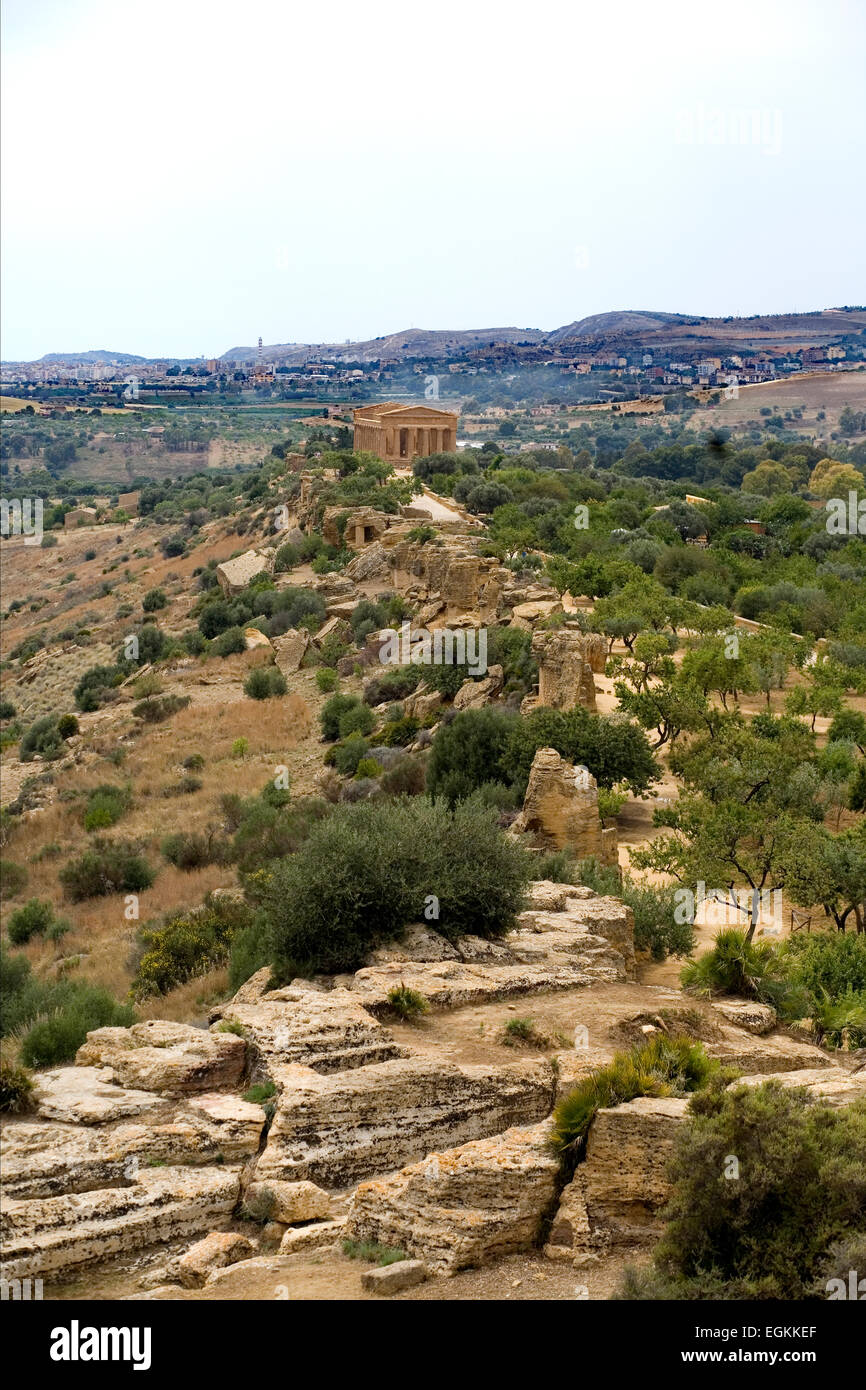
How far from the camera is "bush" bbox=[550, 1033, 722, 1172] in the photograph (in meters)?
8.86

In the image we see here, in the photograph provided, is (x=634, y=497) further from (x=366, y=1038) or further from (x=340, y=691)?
(x=366, y=1038)

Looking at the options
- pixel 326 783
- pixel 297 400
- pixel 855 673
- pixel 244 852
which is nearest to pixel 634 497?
pixel 855 673

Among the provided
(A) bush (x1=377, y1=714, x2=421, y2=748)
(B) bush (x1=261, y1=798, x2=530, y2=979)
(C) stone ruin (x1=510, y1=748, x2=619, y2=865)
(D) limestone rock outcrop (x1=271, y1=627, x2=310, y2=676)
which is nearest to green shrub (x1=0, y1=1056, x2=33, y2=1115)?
(B) bush (x1=261, y1=798, x2=530, y2=979)

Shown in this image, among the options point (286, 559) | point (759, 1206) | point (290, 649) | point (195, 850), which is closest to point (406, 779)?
point (195, 850)

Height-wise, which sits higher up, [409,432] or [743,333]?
[743,333]

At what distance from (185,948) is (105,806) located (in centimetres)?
1146

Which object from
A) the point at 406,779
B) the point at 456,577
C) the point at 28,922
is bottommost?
the point at 28,922

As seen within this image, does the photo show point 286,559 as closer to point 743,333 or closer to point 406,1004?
point 406,1004

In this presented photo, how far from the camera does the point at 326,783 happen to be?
1068 inches

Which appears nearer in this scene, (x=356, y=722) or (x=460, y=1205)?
(x=460, y=1205)

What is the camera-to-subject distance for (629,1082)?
9.10 metres

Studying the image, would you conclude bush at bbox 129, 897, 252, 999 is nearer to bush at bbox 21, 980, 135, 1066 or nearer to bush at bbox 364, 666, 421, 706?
bush at bbox 21, 980, 135, 1066

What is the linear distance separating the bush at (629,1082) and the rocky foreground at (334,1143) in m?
0.16

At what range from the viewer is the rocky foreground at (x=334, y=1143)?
8258 mm
